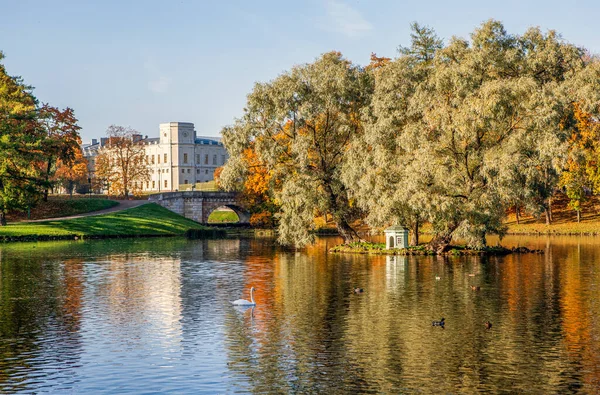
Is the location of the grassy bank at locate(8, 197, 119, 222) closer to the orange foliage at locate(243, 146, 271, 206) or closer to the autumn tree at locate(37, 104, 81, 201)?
the autumn tree at locate(37, 104, 81, 201)

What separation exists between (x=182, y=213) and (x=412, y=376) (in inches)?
3823

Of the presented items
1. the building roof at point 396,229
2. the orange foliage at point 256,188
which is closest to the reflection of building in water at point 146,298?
the building roof at point 396,229

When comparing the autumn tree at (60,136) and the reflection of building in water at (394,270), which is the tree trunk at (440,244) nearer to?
the reflection of building in water at (394,270)

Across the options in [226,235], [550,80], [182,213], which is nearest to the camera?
[550,80]

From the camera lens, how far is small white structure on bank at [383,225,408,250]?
197ft

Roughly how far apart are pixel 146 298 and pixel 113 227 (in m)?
58.9

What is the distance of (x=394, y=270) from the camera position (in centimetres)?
4925

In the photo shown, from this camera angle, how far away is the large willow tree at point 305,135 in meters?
61.1

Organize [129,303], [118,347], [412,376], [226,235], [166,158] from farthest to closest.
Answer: [166,158]
[226,235]
[129,303]
[118,347]
[412,376]

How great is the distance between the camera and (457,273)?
4709cm

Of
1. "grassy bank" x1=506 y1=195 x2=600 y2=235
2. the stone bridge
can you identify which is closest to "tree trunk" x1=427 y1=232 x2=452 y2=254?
"grassy bank" x1=506 y1=195 x2=600 y2=235

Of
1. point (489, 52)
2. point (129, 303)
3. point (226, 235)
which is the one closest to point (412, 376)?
point (129, 303)

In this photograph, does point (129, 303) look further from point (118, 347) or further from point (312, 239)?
point (312, 239)

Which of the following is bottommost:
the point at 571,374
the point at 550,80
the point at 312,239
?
the point at 571,374
